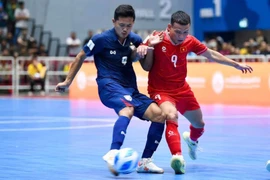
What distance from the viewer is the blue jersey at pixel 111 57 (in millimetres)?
8445

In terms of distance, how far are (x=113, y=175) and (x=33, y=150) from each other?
2848mm

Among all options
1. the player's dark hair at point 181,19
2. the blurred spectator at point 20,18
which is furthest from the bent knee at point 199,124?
the blurred spectator at point 20,18

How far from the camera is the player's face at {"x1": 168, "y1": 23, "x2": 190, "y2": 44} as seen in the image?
27.8 feet

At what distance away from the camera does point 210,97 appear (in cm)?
2384

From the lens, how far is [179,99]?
29.2 ft

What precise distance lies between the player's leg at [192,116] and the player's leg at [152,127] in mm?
614

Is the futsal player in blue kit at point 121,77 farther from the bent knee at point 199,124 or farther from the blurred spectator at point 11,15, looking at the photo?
the blurred spectator at point 11,15

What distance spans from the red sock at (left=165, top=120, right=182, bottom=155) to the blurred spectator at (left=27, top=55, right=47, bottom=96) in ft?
72.1

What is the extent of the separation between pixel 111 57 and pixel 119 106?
661 mm

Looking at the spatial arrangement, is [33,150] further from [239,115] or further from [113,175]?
[239,115]

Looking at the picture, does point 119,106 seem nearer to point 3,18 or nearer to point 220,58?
point 220,58

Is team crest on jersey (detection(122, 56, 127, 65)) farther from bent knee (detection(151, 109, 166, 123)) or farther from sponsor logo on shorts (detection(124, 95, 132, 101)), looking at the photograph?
bent knee (detection(151, 109, 166, 123))

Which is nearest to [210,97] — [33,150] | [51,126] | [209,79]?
[209,79]

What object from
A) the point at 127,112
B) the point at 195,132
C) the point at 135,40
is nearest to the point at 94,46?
the point at 135,40
